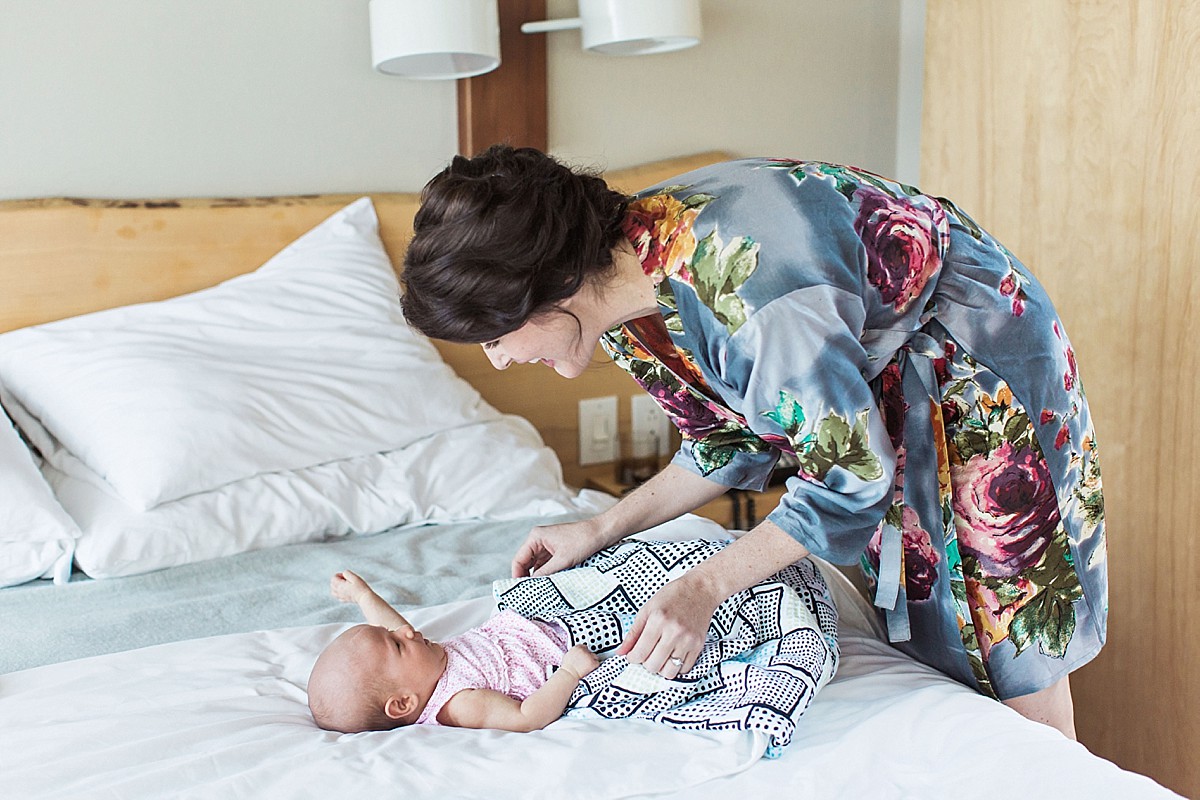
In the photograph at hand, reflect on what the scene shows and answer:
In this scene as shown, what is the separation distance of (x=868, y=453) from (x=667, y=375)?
354mm

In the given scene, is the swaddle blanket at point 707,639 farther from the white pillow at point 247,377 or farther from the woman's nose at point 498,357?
the white pillow at point 247,377

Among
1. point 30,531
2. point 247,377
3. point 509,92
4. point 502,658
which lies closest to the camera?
point 502,658

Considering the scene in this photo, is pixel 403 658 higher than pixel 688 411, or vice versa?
pixel 688 411

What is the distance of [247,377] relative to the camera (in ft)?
6.40

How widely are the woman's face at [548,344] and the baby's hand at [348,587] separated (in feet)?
1.32

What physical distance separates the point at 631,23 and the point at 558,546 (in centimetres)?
128

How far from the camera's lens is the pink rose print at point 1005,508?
1.28m

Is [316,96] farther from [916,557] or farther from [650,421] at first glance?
[916,557]

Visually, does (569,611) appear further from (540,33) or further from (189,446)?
(540,33)

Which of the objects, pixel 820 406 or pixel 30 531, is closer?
pixel 820 406

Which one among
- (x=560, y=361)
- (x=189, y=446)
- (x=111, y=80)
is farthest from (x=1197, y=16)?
(x=111, y=80)

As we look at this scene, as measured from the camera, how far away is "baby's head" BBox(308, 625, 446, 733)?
1.23m

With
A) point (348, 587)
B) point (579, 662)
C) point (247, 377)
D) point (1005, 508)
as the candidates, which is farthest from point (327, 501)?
point (1005, 508)

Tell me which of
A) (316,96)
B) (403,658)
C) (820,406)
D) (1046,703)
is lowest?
(1046,703)
